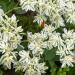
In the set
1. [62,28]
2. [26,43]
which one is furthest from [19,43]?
[62,28]

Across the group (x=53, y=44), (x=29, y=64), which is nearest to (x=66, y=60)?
(x=53, y=44)

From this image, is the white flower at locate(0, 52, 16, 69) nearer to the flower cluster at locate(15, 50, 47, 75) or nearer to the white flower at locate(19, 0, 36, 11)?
the flower cluster at locate(15, 50, 47, 75)

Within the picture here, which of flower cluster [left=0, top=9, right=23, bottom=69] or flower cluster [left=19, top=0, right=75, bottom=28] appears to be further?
flower cluster [left=19, top=0, right=75, bottom=28]

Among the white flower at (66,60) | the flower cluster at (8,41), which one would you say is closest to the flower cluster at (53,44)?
the white flower at (66,60)

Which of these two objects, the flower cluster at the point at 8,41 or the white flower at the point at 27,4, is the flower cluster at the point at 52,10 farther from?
the flower cluster at the point at 8,41

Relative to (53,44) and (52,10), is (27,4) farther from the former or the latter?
(53,44)

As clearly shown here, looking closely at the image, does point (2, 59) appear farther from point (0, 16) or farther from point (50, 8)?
point (50, 8)

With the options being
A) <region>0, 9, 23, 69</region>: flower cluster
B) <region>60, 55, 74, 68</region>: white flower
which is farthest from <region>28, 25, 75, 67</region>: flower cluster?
<region>0, 9, 23, 69</region>: flower cluster

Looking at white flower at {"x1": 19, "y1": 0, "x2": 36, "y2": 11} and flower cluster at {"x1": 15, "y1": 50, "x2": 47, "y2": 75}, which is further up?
white flower at {"x1": 19, "y1": 0, "x2": 36, "y2": 11}

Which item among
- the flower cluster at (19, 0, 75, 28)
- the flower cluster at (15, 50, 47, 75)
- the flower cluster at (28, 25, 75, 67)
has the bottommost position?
the flower cluster at (15, 50, 47, 75)
